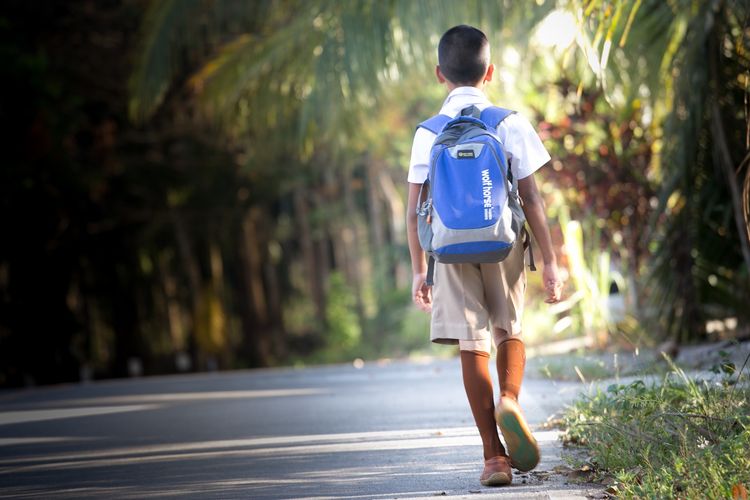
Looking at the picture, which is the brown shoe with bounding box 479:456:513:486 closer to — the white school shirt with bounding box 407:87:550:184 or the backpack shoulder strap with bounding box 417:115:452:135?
the white school shirt with bounding box 407:87:550:184

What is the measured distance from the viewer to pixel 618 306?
14859mm

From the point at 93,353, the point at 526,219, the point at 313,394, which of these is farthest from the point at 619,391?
the point at 93,353

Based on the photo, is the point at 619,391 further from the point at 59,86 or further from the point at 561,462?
the point at 59,86

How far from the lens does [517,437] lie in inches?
199

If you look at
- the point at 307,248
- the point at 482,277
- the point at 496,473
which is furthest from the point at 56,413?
the point at 307,248

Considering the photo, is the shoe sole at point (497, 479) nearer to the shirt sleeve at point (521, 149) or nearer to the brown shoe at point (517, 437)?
the brown shoe at point (517, 437)

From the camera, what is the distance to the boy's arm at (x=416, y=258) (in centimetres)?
551

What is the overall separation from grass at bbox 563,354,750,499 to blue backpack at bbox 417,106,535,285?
879 millimetres

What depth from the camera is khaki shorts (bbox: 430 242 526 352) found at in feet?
17.7

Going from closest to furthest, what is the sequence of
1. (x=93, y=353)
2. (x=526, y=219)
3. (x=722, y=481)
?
(x=722, y=481), (x=526, y=219), (x=93, y=353)

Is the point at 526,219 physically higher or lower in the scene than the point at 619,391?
higher

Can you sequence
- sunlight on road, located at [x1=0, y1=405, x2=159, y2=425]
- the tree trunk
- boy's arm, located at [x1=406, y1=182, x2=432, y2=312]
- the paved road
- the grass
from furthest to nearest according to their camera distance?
the tree trunk, sunlight on road, located at [x1=0, y1=405, x2=159, y2=425], the paved road, boy's arm, located at [x1=406, y1=182, x2=432, y2=312], the grass

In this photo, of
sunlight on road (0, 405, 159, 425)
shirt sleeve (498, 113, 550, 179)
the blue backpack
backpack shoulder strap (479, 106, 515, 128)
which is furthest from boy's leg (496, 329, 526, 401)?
sunlight on road (0, 405, 159, 425)

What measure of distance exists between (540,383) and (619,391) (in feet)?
11.5
